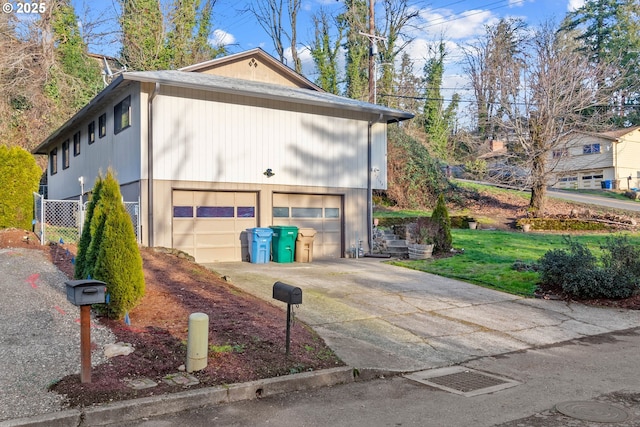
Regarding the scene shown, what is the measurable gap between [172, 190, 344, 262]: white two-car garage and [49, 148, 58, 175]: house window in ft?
46.9

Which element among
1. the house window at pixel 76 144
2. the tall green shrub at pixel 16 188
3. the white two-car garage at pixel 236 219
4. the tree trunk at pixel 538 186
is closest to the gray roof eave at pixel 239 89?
the white two-car garage at pixel 236 219

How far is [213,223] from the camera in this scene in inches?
573

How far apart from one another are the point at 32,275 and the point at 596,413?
915 centimetres

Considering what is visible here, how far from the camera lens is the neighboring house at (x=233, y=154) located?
1357 centimetres

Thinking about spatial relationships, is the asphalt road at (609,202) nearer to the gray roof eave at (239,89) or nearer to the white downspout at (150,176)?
the gray roof eave at (239,89)

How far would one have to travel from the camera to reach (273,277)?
39.3 feet

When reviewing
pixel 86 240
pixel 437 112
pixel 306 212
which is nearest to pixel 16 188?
pixel 306 212

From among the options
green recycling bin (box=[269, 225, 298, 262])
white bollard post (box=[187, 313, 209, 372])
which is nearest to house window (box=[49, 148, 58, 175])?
green recycling bin (box=[269, 225, 298, 262])

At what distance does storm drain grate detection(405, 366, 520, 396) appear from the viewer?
220 inches

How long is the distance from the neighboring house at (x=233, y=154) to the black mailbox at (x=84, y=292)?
8587 mm

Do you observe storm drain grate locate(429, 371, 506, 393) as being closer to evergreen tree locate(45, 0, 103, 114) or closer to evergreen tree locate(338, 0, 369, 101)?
evergreen tree locate(45, 0, 103, 114)

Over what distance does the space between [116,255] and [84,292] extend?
194 centimetres

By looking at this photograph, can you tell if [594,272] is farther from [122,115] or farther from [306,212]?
[122,115]

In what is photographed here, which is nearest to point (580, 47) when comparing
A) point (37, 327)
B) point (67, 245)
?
point (67, 245)
